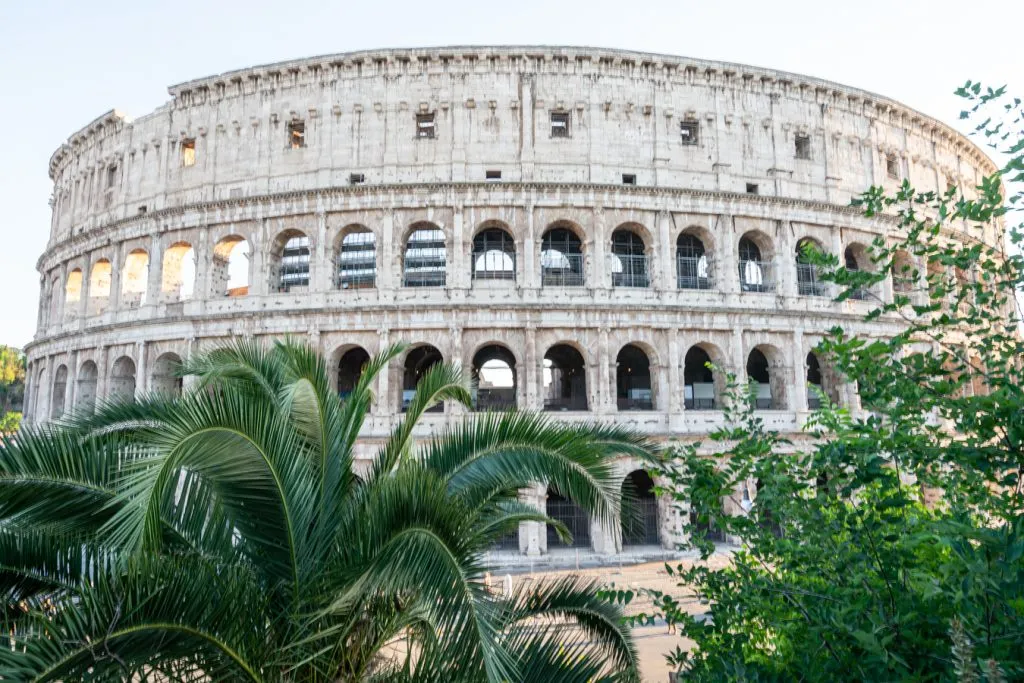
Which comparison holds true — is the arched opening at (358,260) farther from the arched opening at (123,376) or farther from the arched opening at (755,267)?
the arched opening at (755,267)

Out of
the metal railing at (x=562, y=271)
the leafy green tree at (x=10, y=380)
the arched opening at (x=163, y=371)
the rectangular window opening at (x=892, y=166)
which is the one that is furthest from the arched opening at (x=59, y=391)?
the leafy green tree at (x=10, y=380)

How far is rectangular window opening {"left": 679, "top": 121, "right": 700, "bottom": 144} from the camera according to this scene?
23297 mm

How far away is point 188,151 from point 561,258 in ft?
54.2

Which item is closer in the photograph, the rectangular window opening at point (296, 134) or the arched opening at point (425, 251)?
the rectangular window opening at point (296, 134)

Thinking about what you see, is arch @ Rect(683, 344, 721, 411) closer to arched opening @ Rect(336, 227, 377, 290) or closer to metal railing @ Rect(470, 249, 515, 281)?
metal railing @ Rect(470, 249, 515, 281)

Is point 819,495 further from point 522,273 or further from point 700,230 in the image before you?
point 700,230

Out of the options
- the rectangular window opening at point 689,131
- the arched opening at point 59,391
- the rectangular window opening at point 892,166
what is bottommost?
the arched opening at point 59,391

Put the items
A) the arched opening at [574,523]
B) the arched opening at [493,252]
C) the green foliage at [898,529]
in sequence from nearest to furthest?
1. the green foliage at [898,529]
2. the arched opening at [574,523]
3. the arched opening at [493,252]

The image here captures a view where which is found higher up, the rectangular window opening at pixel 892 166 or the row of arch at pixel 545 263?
the rectangular window opening at pixel 892 166

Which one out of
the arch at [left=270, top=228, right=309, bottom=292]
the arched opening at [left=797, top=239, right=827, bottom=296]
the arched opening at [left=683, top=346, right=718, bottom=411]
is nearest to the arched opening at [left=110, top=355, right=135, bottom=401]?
the arch at [left=270, top=228, right=309, bottom=292]

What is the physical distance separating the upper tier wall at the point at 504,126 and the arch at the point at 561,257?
2714 mm

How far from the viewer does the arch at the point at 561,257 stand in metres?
22.7

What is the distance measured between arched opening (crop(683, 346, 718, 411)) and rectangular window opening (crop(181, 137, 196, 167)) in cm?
2242

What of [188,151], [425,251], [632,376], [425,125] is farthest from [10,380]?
[632,376]
